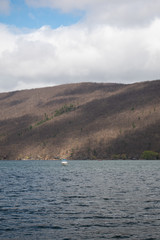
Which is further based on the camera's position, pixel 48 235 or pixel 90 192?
pixel 90 192

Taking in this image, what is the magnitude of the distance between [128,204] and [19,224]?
43.8 feet

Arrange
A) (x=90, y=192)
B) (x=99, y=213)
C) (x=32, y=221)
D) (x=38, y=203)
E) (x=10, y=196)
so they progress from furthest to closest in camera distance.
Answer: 1. (x=90, y=192)
2. (x=10, y=196)
3. (x=38, y=203)
4. (x=99, y=213)
5. (x=32, y=221)

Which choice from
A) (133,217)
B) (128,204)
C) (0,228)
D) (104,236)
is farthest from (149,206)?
(0,228)

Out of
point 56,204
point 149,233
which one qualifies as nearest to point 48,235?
point 149,233

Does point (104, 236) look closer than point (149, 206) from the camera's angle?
Yes

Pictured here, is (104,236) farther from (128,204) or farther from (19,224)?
(128,204)

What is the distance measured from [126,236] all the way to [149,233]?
6.14 feet

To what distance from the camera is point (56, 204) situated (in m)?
37.4

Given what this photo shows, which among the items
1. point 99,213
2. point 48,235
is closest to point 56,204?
point 99,213

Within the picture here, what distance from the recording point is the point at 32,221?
29.0 meters

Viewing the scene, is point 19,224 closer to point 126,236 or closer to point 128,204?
point 126,236

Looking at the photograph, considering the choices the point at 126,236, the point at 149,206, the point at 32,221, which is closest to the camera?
the point at 126,236

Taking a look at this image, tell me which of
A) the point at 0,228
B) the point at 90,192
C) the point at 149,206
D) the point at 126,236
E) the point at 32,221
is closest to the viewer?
the point at 126,236

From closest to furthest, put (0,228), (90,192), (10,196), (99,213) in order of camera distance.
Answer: (0,228) → (99,213) → (10,196) → (90,192)
